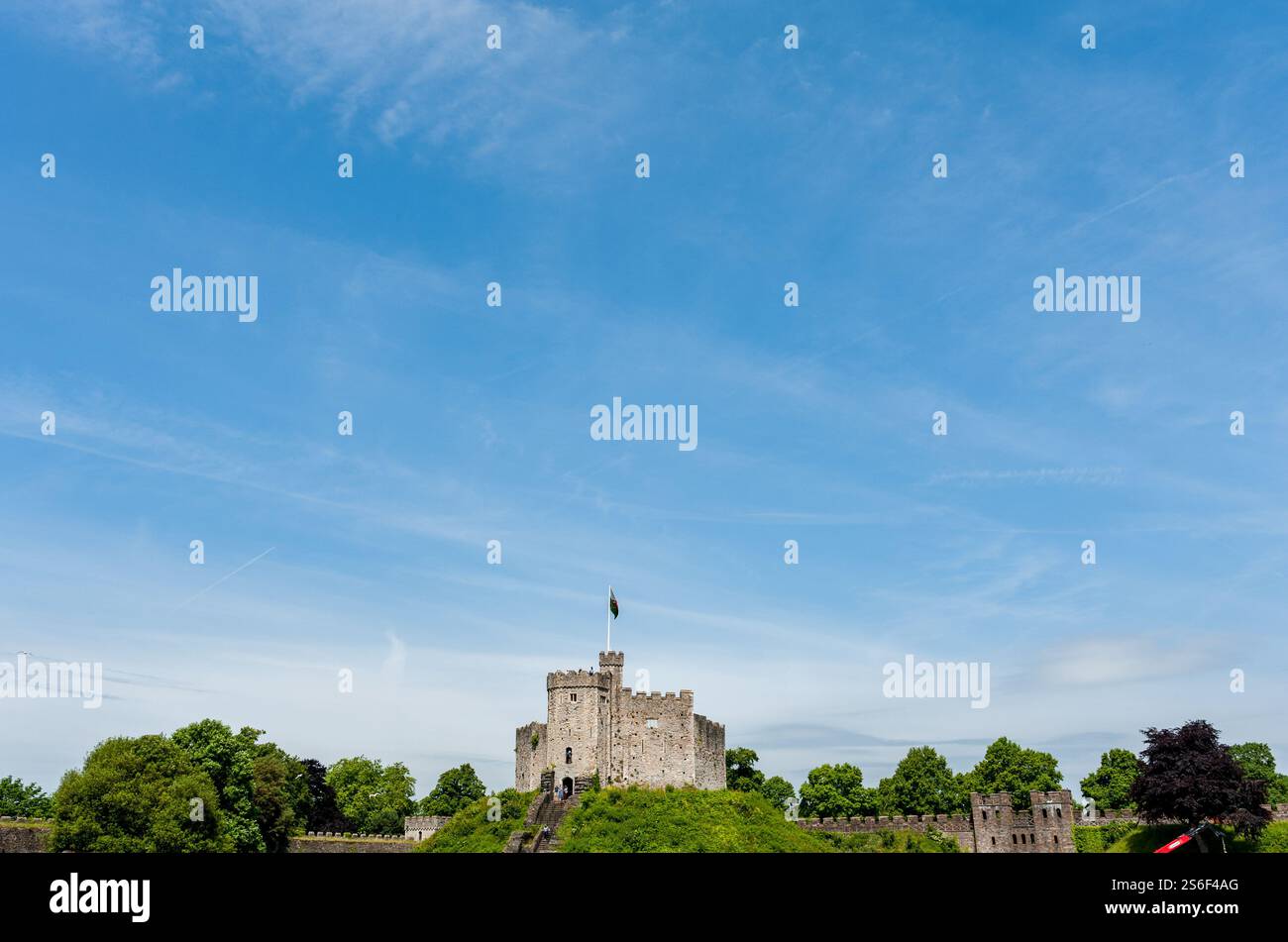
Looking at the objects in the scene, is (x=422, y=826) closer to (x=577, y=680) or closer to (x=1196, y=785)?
(x=577, y=680)

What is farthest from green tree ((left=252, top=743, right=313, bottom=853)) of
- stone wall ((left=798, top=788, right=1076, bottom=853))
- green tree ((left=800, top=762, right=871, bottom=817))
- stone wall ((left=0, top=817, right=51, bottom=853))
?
green tree ((left=800, top=762, right=871, bottom=817))

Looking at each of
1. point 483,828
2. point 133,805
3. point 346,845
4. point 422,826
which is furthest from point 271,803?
point 422,826

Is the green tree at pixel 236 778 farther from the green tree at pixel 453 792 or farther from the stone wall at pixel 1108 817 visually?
the stone wall at pixel 1108 817

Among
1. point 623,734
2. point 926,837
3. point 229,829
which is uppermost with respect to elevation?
point 623,734

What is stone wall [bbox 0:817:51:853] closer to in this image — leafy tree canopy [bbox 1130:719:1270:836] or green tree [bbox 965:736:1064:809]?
leafy tree canopy [bbox 1130:719:1270:836]

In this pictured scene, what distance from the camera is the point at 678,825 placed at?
6888 cm

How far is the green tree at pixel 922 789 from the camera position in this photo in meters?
107

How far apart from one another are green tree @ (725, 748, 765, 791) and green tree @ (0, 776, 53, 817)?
6829 centimetres
